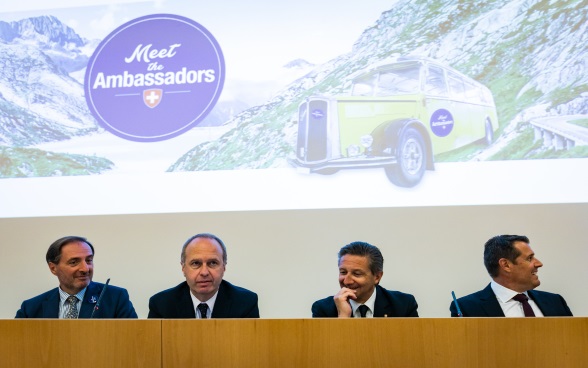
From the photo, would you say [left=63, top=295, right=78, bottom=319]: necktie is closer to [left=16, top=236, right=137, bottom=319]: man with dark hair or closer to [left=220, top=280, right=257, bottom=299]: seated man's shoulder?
[left=16, top=236, right=137, bottom=319]: man with dark hair

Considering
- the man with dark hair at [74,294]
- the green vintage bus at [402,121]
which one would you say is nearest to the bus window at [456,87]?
the green vintage bus at [402,121]

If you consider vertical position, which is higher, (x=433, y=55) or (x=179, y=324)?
(x=433, y=55)

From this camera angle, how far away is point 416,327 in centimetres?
197

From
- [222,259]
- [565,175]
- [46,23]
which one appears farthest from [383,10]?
[46,23]

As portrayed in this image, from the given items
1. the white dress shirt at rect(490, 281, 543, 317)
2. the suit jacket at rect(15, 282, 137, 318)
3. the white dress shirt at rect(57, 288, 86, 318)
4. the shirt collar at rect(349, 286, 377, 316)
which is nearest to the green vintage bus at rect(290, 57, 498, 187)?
the white dress shirt at rect(490, 281, 543, 317)

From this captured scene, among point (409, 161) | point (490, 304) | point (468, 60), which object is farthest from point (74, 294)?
point (468, 60)

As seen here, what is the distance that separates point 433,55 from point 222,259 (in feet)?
5.07

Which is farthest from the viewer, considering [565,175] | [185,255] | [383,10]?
[383,10]

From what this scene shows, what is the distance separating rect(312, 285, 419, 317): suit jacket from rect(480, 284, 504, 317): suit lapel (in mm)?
305

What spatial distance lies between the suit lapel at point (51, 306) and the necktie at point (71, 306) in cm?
4

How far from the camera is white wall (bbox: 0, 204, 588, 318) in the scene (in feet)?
11.8

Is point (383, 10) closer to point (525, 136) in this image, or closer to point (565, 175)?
point (525, 136)

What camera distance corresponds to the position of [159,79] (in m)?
3.88

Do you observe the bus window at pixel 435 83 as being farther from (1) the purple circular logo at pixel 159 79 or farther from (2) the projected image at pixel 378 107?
(1) the purple circular logo at pixel 159 79
